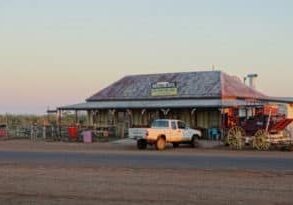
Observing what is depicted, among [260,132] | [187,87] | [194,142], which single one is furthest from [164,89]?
[260,132]

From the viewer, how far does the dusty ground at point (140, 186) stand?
48.9 feet

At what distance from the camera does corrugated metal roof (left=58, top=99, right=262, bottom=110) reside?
47.3 meters

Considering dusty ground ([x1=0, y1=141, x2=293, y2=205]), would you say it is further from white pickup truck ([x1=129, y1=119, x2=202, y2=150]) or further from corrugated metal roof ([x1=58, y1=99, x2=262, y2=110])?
corrugated metal roof ([x1=58, y1=99, x2=262, y2=110])

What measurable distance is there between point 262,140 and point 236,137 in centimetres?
159

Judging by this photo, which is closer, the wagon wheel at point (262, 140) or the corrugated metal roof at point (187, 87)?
the wagon wheel at point (262, 140)

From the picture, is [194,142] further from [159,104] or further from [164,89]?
[164,89]

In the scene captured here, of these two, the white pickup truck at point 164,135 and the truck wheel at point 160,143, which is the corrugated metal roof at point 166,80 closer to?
the white pickup truck at point 164,135

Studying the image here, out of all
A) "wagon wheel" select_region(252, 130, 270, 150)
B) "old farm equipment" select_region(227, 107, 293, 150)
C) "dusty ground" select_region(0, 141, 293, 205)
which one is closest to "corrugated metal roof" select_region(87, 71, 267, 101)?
"old farm equipment" select_region(227, 107, 293, 150)

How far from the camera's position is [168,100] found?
5222 centimetres

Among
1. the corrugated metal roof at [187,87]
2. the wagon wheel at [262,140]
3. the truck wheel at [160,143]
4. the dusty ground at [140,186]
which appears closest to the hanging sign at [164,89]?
the corrugated metal roof at [187,87]

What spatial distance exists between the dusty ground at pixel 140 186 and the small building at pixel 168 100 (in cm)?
2510

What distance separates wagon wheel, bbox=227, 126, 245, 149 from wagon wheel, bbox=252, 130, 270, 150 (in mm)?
927

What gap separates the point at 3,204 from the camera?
46.3 ft

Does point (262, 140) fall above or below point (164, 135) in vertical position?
below
